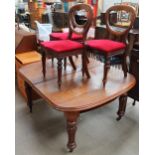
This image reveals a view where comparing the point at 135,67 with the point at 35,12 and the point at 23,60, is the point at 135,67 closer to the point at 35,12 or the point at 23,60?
the point at 23,60

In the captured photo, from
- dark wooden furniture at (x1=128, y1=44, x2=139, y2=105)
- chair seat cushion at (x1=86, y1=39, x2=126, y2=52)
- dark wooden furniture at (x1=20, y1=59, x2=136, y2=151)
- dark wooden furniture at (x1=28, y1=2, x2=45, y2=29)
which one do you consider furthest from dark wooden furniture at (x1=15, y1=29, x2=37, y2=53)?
dark wooden furniture at (x1=28, y1=2, x2=45, y2=29)

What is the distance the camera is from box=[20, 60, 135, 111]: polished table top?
1612mm

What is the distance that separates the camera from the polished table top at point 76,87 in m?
1.61

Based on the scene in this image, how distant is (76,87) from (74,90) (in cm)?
7

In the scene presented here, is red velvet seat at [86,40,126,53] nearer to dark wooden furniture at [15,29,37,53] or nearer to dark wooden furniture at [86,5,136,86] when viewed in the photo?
dark wooden furniture at [86,5,136,86]

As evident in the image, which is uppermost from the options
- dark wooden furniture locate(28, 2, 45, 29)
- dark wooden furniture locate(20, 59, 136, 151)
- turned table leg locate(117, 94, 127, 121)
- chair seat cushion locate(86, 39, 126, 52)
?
dark wooden furniture locate(28, 2, 45, 29)

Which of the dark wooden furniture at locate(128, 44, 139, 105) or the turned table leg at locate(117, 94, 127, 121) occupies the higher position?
the dark wooden furniture at locate(128, 44, 139, 105)

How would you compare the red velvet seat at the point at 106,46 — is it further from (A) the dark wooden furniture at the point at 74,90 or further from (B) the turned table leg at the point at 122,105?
(B) the turned table leg at the point at 122,105

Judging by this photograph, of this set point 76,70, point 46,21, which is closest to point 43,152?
point 76,70

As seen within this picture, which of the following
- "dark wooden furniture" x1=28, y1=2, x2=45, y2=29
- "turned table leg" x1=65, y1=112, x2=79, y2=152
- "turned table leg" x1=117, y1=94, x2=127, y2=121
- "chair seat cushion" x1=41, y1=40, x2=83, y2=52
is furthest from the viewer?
"dark wooden furniture" x1=28, y1=2, x2=45, y2=29

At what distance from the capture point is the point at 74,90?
5.96 feet

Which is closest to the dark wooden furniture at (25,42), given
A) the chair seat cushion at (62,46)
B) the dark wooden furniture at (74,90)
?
the dark wooden furniture at (74,90)
